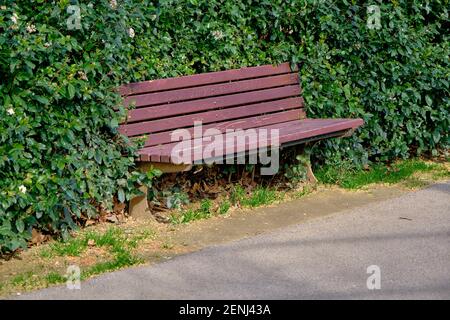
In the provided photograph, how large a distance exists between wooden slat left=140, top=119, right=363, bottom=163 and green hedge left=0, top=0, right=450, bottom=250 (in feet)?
0.82

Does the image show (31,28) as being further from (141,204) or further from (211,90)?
(211,90)

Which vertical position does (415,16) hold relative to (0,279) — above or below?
above

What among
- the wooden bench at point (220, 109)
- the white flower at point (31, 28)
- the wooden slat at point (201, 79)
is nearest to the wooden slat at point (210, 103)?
the wooden bench at point (220, 109)

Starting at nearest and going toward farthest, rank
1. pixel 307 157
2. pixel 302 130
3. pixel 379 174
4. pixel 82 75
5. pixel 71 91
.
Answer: pixel 71 91
pixel 82 75
pixel 302 130
pixel 307 157
pixel 379 174

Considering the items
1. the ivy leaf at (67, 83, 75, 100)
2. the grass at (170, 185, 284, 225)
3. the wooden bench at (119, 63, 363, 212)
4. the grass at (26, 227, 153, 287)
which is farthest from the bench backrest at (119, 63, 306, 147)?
the grass at (26, 227, 153, 287)

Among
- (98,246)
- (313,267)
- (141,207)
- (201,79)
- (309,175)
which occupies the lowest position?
(313,267)

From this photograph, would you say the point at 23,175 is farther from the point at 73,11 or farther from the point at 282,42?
the point at 282,42

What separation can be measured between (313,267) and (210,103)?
1957 millimetres

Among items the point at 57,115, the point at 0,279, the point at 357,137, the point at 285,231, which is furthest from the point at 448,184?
the point at 0,279

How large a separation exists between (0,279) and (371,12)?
4269mm

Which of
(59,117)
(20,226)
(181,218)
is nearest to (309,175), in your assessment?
(181,218)

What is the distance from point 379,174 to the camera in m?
7.87

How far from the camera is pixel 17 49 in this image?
538 centimetres

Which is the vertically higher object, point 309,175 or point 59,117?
point 59,117
